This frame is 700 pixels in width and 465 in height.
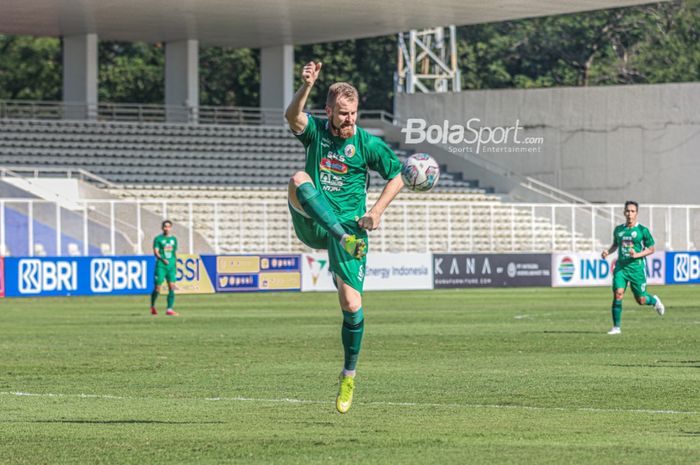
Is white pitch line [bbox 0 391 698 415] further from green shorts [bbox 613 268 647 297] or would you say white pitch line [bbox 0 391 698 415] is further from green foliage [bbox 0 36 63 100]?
green foliage [bbox 0 36 63 100]

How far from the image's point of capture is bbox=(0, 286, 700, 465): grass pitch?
951 cm

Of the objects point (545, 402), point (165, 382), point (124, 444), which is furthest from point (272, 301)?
point (124, 444)

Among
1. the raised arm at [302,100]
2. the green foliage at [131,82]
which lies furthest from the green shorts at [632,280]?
the green foliage at [131,82]

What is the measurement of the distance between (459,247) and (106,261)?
41.1ft

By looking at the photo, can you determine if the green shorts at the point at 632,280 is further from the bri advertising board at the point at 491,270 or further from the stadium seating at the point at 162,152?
the stadium seating at the point at 162,152

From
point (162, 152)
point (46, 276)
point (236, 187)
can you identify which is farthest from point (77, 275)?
point (162, 152)

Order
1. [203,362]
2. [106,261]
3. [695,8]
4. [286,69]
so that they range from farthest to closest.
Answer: [695,8] → [286,69] → [106,261] → [203,362]

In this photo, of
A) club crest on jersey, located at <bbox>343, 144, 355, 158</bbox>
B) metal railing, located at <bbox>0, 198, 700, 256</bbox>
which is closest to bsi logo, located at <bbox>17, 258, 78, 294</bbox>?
metal railing, located at <bbox>0, 198, 700, 256</bbox>

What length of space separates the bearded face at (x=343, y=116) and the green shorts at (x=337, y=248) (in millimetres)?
698

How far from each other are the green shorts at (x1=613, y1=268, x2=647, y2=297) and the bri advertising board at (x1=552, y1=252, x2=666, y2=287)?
22.6 m

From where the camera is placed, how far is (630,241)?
23.0 m

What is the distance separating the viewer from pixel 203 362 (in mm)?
17734

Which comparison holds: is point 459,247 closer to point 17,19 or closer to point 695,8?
point 17,19

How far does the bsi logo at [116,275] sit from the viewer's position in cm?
3909
